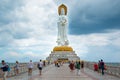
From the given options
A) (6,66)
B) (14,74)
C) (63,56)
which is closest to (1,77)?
(6,66)

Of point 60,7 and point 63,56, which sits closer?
point 63,56

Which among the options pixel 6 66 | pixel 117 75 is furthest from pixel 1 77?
pixel 117 75

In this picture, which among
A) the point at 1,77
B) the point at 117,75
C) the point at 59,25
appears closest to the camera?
the point at 1,77

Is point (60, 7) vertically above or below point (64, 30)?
above

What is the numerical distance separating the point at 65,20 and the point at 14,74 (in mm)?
60917

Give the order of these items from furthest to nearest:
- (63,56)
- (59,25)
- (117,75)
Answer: (59,25)
(63,56)
(117,75)

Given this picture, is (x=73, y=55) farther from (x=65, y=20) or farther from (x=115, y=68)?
(x=115, y=68)

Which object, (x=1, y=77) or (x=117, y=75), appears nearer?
(x=1, y=77)

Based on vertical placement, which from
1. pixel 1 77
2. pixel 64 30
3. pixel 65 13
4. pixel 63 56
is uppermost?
pixel 65 13

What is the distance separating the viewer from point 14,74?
29828mm

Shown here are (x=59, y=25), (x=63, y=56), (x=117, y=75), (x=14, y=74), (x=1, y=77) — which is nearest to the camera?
(x=1, y=77)

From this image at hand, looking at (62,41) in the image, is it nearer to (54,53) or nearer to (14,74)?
(54,53)

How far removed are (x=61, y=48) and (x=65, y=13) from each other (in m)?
11.9

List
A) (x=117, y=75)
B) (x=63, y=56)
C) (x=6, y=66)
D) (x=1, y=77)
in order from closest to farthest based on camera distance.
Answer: (x=6, y=66) < (x=1, y=77) < (x=117, y=75) < (x=63, y=56)
